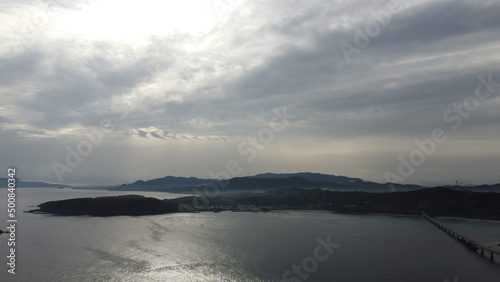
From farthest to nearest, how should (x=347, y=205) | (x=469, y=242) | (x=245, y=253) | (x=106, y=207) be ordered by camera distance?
(x=347, y=205) → (x=106, y=207) → (x=469, y=242) → (x=245, y=253)

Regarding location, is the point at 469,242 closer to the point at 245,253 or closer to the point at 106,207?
the point at 245,253

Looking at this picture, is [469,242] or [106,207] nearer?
[469,242]

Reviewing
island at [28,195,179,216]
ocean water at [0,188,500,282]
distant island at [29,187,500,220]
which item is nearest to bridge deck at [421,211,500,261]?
ocean water at [0,188,500,282]

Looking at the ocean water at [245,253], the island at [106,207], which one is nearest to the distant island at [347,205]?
the island at [106,207]

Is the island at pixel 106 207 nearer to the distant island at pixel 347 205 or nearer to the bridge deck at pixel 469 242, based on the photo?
the distant island at pixel 347 205

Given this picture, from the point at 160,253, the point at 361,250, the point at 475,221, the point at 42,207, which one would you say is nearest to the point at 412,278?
the point at 361,250

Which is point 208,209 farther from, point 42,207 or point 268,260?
point 268,260

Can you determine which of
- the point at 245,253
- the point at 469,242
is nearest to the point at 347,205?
the point at 469,242
